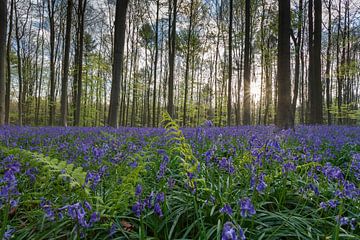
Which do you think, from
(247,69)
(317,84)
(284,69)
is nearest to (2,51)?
(284,69)

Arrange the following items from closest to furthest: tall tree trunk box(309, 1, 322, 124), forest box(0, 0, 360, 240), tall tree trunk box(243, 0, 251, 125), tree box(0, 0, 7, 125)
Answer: forest box(0, 0, 360, 240) < tree box(0, 0, 7, 125) < tall tree trunk box(309, 1, 322, 124) < tall tree trunk box(243, 0, 251, 125)

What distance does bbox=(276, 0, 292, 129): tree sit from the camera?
7422mm

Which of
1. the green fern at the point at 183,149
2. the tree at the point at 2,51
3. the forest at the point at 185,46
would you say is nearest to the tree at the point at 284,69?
the forest at the point at 185,46

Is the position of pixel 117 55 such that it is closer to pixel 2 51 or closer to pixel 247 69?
pixel 2 51

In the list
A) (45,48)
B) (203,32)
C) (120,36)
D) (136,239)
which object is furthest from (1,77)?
(45,48)

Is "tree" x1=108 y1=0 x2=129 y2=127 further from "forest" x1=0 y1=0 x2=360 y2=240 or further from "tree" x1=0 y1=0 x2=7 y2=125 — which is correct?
"tree" x1=0 y1=0 x2=7 y2=125

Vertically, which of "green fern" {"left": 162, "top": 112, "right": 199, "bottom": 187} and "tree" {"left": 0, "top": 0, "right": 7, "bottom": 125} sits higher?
"tree" {"left": 0, "top": 0, "right": 7, "bottom": 125}

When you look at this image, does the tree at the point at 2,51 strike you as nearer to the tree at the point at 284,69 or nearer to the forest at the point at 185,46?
the forest at the point at 185,46

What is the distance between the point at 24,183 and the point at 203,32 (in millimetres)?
24758

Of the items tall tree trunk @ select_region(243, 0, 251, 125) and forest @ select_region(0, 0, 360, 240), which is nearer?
forest @ select_region(0, 0, 360, 240)

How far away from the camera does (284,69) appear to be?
754cm

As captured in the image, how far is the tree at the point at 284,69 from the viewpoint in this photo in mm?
7422

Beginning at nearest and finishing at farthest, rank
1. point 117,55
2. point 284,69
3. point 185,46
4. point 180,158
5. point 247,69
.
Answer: point 180,158
point 284,69
point 117,55
point 247,69
point 185,46

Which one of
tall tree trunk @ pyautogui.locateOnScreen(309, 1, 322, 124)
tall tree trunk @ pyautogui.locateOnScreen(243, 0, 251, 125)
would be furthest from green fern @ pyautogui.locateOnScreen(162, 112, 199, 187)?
tall tree trunk @ pyautogui.locateOnScreen(243, 0, 251, 125)
